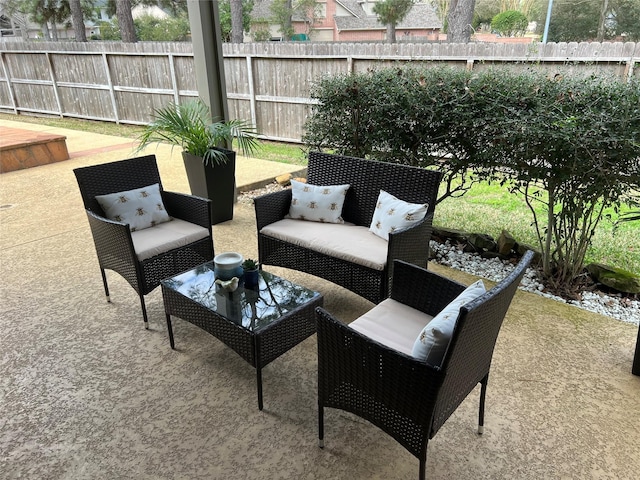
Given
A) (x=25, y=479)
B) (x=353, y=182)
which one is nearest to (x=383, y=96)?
(x=353, y=182)

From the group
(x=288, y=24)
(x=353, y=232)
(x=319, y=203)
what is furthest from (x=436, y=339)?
(x=288, y=24)

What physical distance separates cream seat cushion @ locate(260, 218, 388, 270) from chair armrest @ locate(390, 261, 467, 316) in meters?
0.42

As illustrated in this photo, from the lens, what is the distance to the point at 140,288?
8.95ft

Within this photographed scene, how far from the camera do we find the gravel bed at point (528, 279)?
2.91 meters

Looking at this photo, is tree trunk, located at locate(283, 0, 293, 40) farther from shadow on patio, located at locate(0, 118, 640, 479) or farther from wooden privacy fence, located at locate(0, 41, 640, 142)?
shadow on patio, located at locate(0, 118, 640, 479)

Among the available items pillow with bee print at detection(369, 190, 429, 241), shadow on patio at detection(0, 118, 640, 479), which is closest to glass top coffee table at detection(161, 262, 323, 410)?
shadow on patio at detection(0, 118, 640, 479)

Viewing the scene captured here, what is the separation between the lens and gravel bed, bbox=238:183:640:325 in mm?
2910

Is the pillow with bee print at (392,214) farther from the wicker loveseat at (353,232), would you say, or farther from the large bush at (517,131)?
the large bush at (517,131)

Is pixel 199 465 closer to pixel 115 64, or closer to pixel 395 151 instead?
pixel 395 151

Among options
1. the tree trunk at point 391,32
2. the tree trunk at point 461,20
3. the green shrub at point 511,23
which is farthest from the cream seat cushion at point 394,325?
the tree trunk at point 391,32

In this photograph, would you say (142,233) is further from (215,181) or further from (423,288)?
(423,288)

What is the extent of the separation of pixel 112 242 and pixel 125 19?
1193cm

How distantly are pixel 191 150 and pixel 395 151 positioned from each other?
188 centimetres

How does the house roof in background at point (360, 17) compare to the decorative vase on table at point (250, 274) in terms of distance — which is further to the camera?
the house roof in background at point (360, 17)
